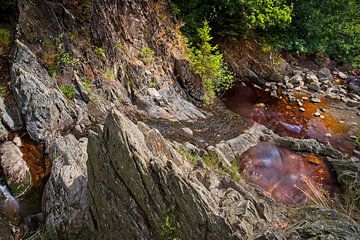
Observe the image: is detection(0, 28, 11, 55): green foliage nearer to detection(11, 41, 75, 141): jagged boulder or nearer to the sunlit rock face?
detection(11, 41, 75, 141): jagged boulder

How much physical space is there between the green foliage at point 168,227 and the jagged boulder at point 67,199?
Answer: 1820 millimetres

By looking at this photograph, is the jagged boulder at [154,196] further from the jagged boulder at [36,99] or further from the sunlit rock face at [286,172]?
the jagged boulder at [36,99]

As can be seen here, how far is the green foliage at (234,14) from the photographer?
13.9 metres

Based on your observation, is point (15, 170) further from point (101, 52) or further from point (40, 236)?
point (101, 52)

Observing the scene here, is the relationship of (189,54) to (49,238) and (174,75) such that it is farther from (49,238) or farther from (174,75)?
(49,238)

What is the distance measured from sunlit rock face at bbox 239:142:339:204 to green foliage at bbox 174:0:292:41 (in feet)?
22.2

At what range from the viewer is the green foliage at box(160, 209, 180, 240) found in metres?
4.69

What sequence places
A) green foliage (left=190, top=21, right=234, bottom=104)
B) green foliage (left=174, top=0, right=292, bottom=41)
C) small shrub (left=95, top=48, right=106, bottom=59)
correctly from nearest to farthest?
small shrub (left=95, top=48, right=106, bottom=59)
green foliage (left=190, top=21, right=234, bottom=104)
green foliage (left=174, top=0, right=292, bottom=41)

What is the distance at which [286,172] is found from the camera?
364 inches

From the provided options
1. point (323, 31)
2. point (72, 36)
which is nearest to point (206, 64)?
point (72, 36)

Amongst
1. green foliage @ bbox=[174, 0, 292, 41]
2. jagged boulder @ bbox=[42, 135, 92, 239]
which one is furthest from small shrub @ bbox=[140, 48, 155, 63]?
jagged boulder @ bbox=[42, 135, 92, 239]

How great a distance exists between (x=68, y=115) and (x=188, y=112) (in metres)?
4.40

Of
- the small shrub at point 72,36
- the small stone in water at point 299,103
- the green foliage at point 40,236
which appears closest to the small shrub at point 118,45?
the small shrub at point 72,36

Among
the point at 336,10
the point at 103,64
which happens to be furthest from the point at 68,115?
the point at 336,10
